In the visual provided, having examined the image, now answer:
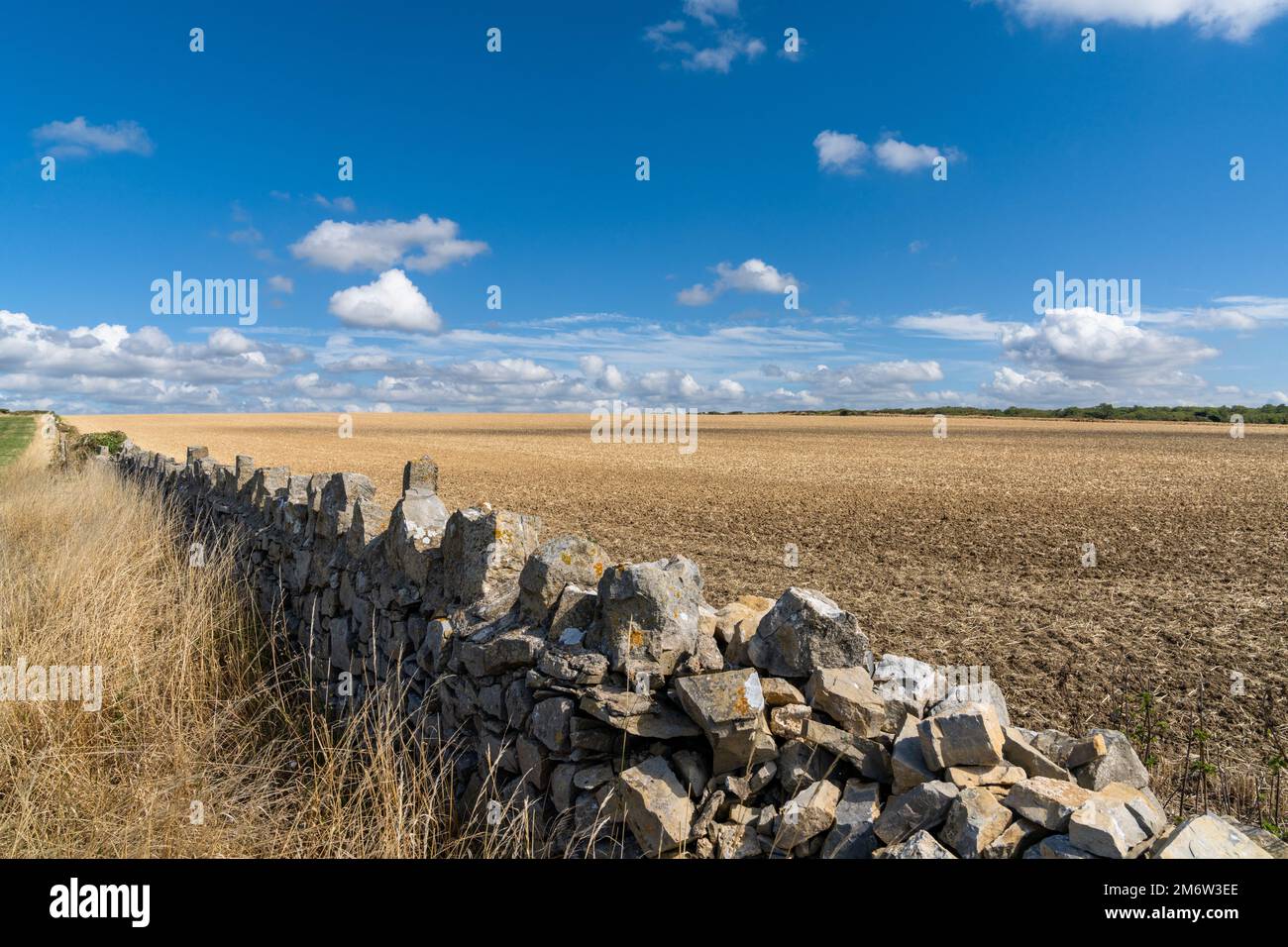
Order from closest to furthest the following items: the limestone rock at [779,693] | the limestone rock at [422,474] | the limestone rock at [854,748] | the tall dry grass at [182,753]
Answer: the limestone rock at [854,748], the limestone rock at [779,693], the tall dry grass at [182,753], the limestone rock at [422,474]

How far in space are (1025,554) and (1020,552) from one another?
180 millimetres

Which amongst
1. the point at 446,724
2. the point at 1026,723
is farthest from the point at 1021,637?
the point at 446,724

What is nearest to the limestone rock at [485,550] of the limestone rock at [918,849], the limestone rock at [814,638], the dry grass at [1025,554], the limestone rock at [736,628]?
the limestone rock at [736,628]

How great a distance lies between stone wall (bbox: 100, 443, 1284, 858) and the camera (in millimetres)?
2967

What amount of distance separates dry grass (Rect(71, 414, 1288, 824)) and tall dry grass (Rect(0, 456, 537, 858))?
16.1 feet

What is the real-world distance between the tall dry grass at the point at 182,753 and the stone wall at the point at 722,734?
0.39 meters

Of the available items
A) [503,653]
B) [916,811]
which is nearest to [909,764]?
Result: [916,811]

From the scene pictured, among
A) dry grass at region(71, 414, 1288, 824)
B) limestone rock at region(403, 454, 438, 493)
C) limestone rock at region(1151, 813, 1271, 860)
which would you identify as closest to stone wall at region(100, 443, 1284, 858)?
limestone rock at region(1151, 813, 1271, 860)

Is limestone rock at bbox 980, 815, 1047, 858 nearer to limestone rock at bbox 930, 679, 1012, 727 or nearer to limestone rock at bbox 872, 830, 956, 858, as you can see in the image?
limestone rock at bbox 872, 830, 956, 858

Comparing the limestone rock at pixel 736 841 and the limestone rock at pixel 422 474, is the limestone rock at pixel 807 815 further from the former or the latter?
the limestone rock at pixel 422 474

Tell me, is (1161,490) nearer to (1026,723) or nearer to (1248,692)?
(1248,692)

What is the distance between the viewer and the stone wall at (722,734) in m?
2.97

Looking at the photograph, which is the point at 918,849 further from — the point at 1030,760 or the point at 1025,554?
the point at 1025,554

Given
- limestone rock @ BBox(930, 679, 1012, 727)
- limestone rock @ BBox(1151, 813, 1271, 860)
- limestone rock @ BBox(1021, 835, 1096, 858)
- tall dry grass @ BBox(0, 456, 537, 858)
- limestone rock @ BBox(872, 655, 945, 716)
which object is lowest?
tall dry grass @ BBox(0, 456, 537, 858)
